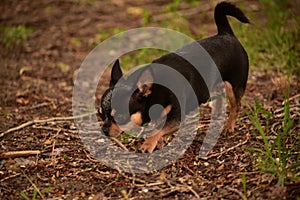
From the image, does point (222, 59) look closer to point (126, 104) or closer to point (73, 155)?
point (126, 104)

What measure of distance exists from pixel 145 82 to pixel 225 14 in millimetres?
1319

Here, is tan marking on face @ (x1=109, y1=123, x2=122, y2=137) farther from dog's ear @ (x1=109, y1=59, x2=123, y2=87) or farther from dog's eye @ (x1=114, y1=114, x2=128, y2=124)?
dog's ear @ (x1=109, y1=59, x2=123, y2=87)

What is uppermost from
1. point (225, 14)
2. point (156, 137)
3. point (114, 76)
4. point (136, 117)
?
point (225, 14)

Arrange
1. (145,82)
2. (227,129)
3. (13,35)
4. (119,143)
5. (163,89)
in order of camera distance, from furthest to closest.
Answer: (13,35)
(227,129)
(119,143)
(163,89)
(145,82)

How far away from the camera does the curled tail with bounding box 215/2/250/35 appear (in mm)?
4570

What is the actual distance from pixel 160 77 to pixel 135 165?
2.73ft

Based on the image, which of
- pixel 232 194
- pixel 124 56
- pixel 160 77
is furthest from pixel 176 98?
pixel 124 56

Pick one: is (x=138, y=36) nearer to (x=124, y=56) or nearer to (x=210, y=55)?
(x=124, y=56)

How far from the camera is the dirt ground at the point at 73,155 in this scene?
338 centimetres

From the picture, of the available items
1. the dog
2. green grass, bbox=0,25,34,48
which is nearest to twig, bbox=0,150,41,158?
the dog

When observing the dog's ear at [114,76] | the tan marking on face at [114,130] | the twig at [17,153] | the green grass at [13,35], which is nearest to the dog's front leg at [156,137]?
the tan marking on face at [114,130]

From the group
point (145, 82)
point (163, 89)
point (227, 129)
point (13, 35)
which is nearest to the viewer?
point (145, 82)

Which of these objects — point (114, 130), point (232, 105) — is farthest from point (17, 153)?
point (232, 105)

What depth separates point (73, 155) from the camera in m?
4.09
